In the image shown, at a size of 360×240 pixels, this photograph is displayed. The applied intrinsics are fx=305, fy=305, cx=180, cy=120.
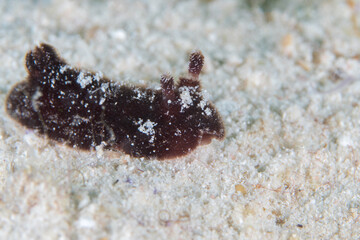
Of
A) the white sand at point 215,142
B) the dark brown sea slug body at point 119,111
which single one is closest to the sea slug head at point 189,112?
the dark brown sea slug body at point 119,111

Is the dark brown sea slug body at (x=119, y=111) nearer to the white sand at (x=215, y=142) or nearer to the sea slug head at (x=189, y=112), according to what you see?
the sea slug head at (x=189, y=112)

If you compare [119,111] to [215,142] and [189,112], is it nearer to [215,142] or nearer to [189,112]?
[189,112]

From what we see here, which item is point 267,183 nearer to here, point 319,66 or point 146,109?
point 146,109

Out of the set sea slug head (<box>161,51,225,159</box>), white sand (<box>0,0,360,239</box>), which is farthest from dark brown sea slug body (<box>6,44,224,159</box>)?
white sand (<box>0,0,360,239</box>)

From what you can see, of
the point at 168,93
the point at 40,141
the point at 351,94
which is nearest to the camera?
the point at 168,93

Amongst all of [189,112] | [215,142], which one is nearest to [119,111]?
[189,112]

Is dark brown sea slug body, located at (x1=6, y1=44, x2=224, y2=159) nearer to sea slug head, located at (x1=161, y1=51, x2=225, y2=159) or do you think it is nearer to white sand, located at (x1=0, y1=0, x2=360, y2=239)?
sea slug head, located at (x1=161, y1=51, x2=225, y2=159)

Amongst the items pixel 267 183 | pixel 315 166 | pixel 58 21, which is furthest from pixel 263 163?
pixel 58 21
